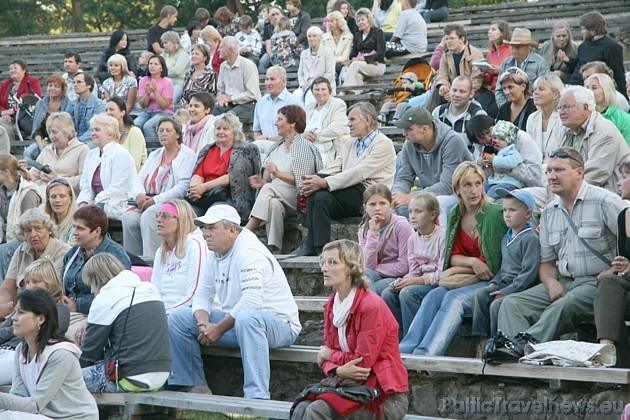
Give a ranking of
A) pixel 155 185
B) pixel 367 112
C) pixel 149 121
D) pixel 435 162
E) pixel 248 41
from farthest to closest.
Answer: pixel 248 41, pixel 149 121, pixel 155 185, pixel 367 112, pixel 435 162

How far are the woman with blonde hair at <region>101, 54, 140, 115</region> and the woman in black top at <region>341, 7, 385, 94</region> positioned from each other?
280 cm

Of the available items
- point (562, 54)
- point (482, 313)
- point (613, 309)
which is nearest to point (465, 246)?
point (482, 313)

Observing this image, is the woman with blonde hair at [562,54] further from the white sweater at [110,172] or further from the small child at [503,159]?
the white sweater at [110,172]

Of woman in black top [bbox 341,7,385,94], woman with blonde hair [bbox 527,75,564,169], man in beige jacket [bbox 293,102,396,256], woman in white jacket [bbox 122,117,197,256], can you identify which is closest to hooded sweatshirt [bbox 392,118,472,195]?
man in beige jacket [bbox 293,102,396,256]

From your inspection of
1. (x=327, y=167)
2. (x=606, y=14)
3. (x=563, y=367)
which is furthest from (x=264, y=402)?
(x=606, y=14)

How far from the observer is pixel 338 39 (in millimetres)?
14953

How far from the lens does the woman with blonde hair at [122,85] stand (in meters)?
14.0

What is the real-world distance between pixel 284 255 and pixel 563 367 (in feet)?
11.4

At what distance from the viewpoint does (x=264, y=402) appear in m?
6.71

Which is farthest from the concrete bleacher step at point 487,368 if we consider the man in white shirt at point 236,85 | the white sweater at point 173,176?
the man in white shirt at point 236,85

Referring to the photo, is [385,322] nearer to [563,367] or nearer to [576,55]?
[563,367]

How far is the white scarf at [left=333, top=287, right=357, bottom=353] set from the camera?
20.1 ft

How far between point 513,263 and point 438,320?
24.6 inches

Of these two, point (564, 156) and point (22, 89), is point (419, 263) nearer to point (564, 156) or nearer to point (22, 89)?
point (564, 156)
